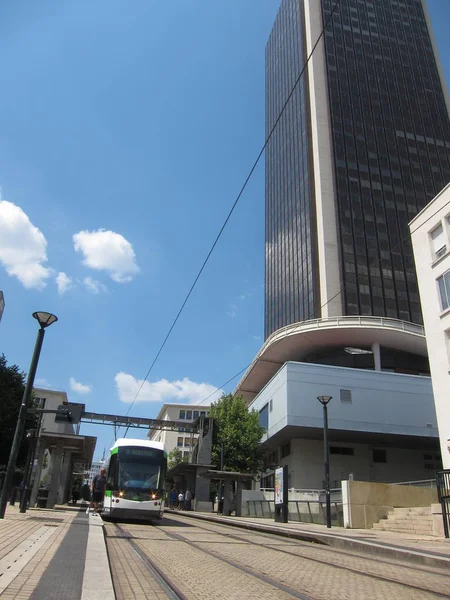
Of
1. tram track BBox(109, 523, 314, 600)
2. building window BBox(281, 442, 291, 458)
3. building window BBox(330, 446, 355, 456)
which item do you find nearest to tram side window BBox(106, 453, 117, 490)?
tram track BBox(109, 523, 314, 600)

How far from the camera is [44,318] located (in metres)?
14.2

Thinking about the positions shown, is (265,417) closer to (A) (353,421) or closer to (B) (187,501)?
(A) (353,421)

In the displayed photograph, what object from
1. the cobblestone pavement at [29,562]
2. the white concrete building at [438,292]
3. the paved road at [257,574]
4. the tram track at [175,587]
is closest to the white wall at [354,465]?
the white concrete building at [438,292]

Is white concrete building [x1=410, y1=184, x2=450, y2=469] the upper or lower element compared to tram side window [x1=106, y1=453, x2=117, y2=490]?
upper

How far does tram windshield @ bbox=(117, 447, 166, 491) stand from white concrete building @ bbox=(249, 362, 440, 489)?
2274cm

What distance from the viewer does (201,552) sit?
8898 millimetres

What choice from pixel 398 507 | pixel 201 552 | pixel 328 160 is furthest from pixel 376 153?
pixel 201 552

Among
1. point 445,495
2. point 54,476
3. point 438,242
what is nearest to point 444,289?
point 438,242

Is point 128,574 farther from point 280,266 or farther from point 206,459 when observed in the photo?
point 280,266

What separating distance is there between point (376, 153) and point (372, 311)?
1079 inches

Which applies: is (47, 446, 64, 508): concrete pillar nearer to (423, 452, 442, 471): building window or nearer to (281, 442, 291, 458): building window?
(281, 442, 291, 458): building window

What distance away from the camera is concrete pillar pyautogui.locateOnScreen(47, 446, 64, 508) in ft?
85.5

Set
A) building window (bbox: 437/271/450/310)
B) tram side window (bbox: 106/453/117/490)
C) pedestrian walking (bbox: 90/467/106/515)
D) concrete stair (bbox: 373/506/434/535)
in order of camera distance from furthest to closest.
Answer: building window (bbox: 437/271/450/310) → pedestrian walking (bbox: 90/467/106/515) → tram side window (bbox: 106/453/117/490) → concrete stair (bbox: 373/506/434/535)

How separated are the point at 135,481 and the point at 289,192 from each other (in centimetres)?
6407
